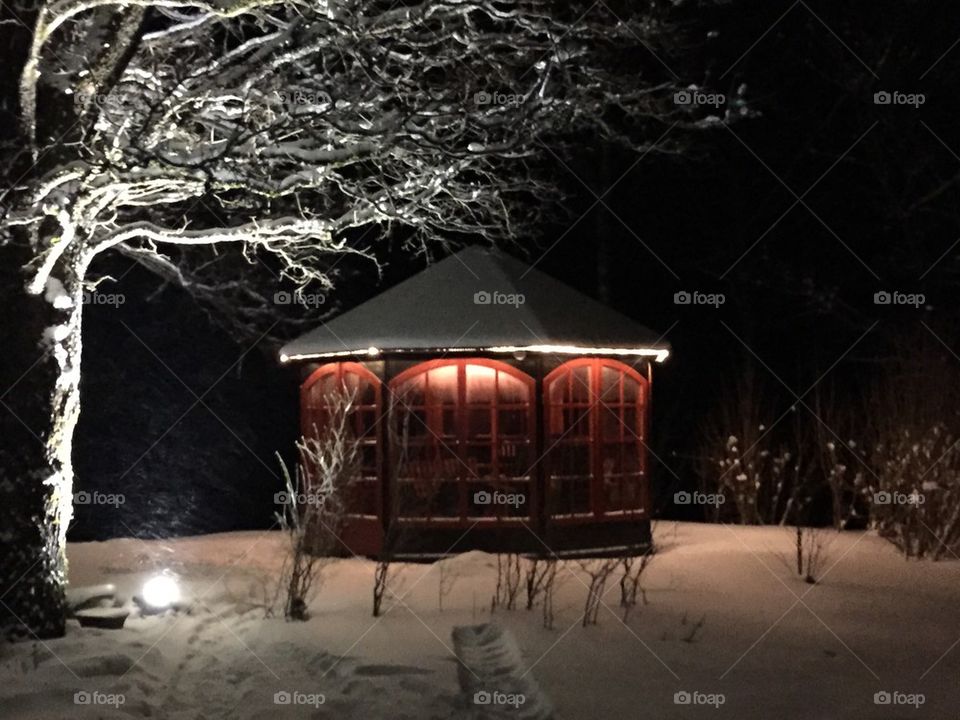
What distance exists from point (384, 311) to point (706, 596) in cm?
581

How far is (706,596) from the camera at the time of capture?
401 inches

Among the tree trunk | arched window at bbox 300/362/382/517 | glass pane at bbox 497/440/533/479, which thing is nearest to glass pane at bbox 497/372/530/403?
glass pane at bbox 497/440/533/479

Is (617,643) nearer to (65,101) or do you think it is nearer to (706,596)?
(706,596)

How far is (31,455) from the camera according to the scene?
27.9 feet

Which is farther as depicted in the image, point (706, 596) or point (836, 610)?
point (706, 596)

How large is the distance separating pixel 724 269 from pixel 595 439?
1146 centimetres

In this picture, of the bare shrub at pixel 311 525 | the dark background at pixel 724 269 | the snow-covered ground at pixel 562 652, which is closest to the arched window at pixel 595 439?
the snow-covered ground at pixel 562 652

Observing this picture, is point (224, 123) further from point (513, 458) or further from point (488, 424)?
point (513, 458)

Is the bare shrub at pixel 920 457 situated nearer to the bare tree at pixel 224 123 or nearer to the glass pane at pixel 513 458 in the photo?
the glass pane at pixel 513 458

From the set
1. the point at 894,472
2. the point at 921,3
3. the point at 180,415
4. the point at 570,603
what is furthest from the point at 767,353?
the point at 570,603

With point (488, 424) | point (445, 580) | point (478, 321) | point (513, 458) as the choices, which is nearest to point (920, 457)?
point (513, 458)

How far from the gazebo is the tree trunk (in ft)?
15.1

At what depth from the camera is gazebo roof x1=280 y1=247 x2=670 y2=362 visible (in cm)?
1301

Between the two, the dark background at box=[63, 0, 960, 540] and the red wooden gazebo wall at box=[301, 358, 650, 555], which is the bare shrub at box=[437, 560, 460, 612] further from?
the dark background at box=[63, 0, 960, 540]
